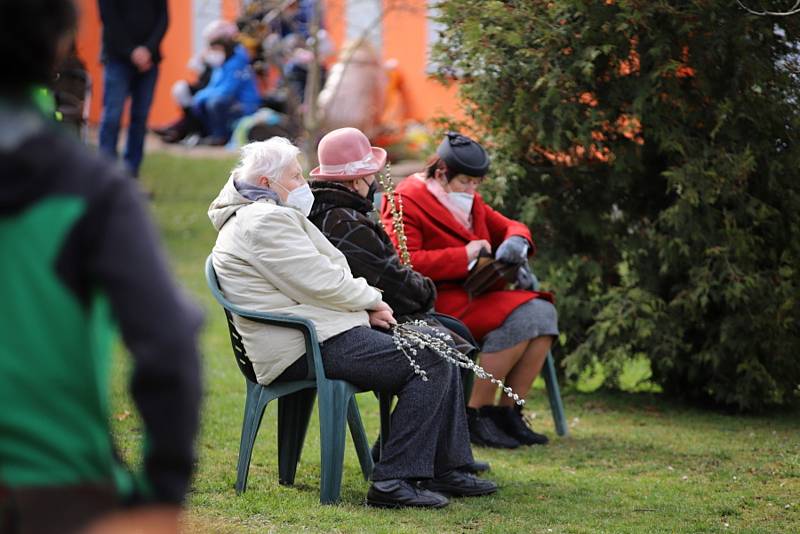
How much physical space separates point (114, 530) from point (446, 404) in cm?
321

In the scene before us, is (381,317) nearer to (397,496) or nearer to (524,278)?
(397,496)

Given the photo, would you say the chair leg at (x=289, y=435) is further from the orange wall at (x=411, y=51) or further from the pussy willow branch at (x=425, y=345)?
the orange wall at (x=411, y=51)

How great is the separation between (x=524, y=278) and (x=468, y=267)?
62cm

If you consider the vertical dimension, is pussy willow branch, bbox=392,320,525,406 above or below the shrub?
below

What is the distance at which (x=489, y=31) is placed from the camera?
21.9 feet

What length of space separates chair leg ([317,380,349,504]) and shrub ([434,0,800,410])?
2.46m

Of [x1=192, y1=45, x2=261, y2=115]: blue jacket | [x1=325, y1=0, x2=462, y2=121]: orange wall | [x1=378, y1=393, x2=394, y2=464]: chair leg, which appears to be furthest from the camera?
[x1=325, y1=0, x2=462, y2=121]: orange wall

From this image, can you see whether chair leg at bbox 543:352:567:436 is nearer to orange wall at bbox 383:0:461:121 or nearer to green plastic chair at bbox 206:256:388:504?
green plastic chair at bbox 206:256:388:504

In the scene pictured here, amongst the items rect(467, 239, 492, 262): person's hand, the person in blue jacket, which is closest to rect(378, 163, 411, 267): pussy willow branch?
rect(467, 239, 492, 262): person's hand

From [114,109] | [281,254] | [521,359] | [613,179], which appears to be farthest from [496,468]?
[114,109]

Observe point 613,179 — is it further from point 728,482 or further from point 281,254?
point 281,254

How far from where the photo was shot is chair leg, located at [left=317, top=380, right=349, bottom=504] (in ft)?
15.7

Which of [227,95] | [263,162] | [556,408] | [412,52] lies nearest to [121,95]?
[556,408]

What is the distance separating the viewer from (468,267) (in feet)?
19.7
